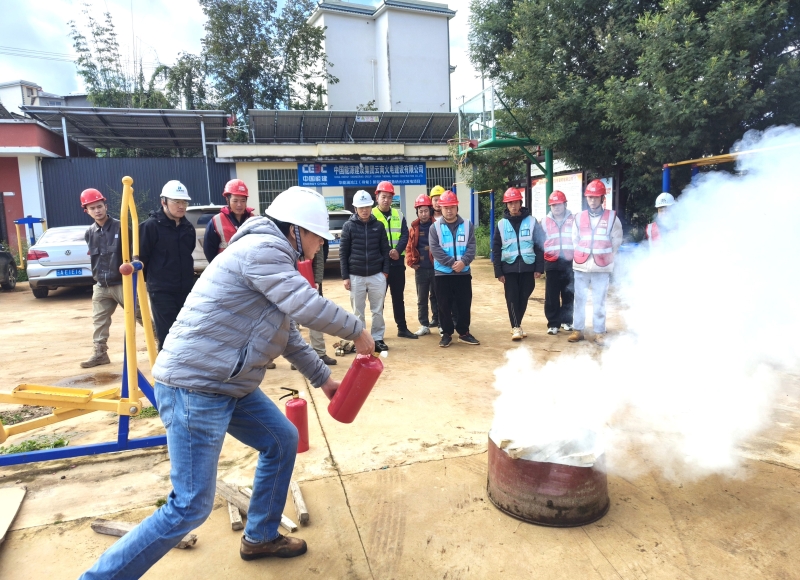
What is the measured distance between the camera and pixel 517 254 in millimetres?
6559

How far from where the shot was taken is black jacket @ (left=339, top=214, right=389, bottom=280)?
619 centimetres

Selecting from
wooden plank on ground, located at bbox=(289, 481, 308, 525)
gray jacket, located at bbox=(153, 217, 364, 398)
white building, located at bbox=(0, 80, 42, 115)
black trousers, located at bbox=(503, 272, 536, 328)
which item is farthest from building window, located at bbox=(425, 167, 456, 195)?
white building, located at bbox=(0, 80, 42, 115)

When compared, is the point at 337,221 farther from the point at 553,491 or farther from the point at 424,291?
the point at 553,491

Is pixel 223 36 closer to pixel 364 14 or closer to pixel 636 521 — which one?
pixel 364 14

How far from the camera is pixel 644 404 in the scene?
4.21m

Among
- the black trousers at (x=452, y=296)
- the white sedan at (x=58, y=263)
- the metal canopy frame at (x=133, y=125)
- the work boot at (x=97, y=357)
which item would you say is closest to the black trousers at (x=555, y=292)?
the black trousers at (x=452, y=296)

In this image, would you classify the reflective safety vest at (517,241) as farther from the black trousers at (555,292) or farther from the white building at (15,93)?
the white building at (15,93)

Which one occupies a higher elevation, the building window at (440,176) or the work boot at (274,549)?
the building window at (440,176)

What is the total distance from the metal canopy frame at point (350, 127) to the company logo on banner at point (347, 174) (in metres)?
2.26

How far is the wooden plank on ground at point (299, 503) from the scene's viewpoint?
9.24ft

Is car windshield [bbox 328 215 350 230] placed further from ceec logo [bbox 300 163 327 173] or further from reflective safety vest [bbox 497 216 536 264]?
ceec logo [bbox 300 163 327 173]

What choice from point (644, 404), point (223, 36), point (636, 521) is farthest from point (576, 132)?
point (223, 36)

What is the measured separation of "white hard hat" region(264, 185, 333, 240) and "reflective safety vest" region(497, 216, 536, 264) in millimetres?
4504

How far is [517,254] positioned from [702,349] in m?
2.88
